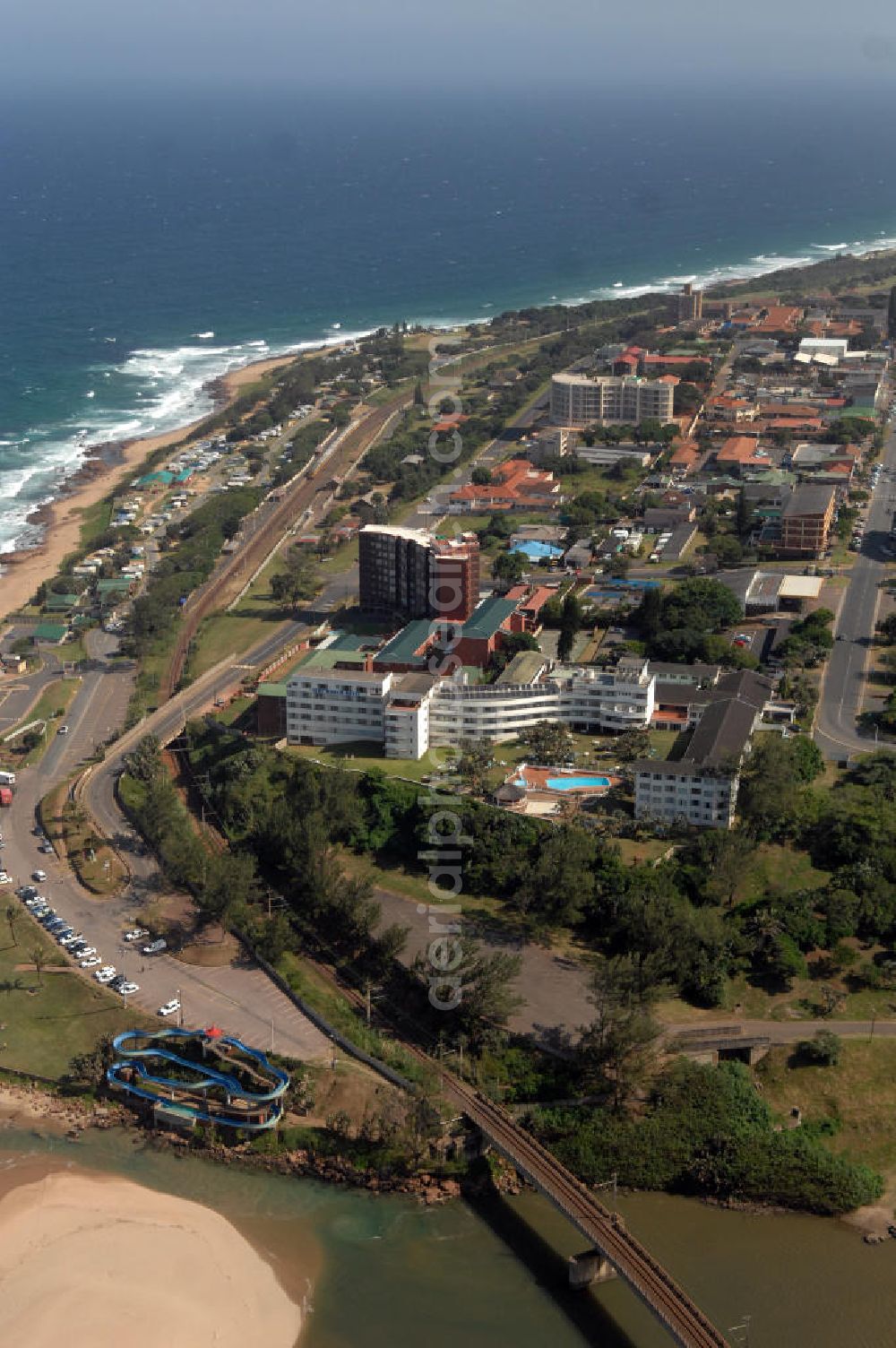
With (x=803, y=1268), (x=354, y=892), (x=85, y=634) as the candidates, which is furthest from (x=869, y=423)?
(x=803, y=1268)

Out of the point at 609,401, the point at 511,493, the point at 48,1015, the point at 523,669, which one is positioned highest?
the point at 523,669


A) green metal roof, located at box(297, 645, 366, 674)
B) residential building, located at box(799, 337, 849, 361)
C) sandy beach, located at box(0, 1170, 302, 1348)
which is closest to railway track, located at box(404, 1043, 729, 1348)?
sandy beach, located at box(0, 1170, 302, 1348)

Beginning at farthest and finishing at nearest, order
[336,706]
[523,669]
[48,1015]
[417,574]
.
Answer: [417,574]
[523,669]
[336,706]
[48,1015]

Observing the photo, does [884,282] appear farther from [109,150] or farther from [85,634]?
[109,150]

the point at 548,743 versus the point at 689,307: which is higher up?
the point at 689,307

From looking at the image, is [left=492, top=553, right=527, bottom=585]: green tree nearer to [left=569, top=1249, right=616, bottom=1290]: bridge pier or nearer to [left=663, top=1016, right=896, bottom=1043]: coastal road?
[left=663, top=1016, right=896, bottom=1043]: coastal road

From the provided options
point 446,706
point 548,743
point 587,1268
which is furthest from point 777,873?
point 587,1268

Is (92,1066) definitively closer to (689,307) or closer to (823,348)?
(823,348)

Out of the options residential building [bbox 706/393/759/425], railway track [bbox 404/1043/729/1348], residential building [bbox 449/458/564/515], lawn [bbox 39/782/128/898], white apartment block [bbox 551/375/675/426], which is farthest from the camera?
white apartment block [bbox 551/375/675/426]
